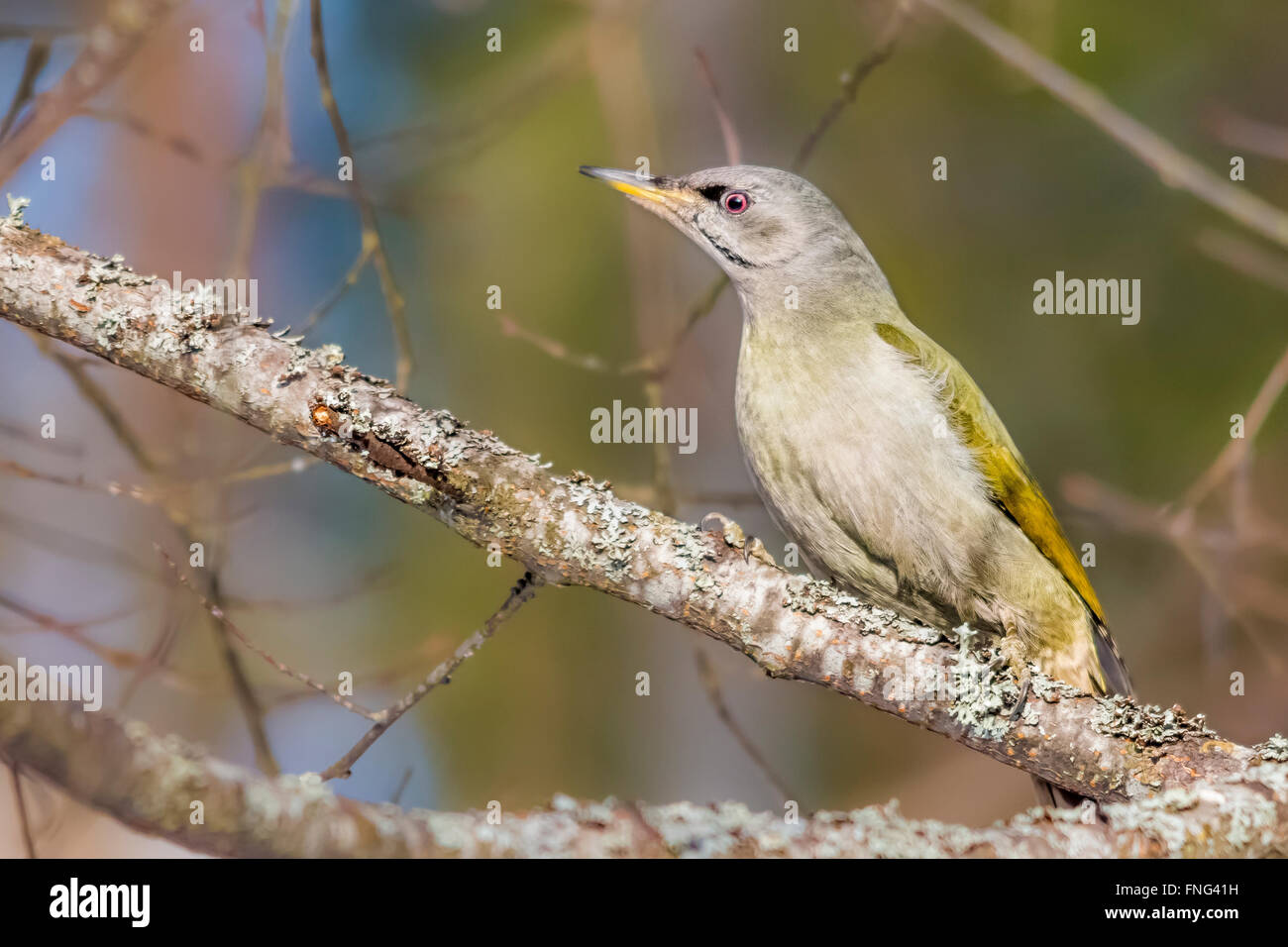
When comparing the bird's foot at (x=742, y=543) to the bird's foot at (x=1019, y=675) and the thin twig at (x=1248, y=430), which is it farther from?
the thin twig at (x=1248, y=430)

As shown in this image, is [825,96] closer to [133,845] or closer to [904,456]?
[904,456]

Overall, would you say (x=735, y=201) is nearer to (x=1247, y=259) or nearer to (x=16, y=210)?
(x=1247, y=259)

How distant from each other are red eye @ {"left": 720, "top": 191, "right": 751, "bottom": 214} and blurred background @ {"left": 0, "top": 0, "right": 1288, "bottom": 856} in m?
1.04

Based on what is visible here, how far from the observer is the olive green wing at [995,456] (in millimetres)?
4258

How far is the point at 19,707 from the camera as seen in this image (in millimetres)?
1761

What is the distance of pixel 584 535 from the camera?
121 inches

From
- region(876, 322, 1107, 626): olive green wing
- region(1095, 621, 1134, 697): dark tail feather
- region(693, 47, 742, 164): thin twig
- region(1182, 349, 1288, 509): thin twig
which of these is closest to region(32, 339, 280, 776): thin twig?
region(693, 47, 742, 164): thin twig

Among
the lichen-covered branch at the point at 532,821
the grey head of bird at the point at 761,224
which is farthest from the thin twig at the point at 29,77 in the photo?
the lichen-covered branch at the point at 532,821

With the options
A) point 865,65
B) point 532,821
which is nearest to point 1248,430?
point 865,65

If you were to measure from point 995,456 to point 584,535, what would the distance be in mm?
2010

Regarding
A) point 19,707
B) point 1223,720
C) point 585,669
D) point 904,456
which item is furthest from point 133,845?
point 1223,720

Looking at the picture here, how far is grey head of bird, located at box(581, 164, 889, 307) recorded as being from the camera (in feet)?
15.2

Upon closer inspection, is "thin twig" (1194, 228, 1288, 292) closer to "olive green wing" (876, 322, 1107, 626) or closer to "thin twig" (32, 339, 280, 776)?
"olive green wing" (876, 322, 1107, 626)

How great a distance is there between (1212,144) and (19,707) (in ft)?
25.3
